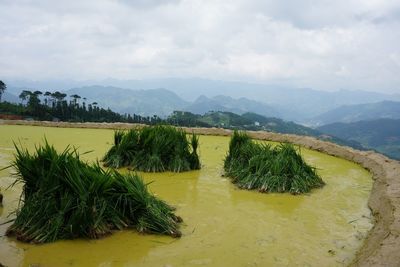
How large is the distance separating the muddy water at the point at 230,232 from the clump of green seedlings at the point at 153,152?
0.38 metres

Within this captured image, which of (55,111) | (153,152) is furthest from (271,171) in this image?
(55,111)

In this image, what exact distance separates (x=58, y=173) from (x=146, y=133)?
4.46 metres

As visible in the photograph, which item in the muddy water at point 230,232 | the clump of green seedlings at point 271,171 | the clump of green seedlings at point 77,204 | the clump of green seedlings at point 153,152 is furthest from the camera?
Result: the clump of green seedlings at point 153,152

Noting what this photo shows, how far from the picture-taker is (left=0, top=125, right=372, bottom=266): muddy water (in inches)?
204

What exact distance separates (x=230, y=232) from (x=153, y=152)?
174 inches

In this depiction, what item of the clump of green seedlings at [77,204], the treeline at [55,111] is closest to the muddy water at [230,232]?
the clump of green seedlings at [77,204]

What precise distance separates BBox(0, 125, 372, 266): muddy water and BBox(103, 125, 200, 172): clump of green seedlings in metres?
0.38

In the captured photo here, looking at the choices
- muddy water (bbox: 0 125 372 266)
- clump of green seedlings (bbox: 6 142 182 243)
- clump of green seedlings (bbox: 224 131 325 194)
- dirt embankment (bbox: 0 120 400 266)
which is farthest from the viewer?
clump of green seedlings (bbox: 224 131 325 194)

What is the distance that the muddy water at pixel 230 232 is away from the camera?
5.18 m

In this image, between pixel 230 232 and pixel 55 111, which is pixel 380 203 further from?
pixel 55 111

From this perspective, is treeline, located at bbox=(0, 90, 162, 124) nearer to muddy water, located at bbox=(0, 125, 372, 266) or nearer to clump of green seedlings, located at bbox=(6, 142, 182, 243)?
muddy water, located at bbox=(0, 125, 372, 266)

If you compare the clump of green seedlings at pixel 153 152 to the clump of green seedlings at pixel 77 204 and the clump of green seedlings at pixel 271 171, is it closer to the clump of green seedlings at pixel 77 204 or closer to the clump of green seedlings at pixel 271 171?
the clump of green seedlings at pixel 271 171

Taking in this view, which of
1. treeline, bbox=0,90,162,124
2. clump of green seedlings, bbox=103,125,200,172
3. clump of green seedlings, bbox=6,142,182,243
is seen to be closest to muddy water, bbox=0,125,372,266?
clump of green seedlings, bbox=6,142,182,243

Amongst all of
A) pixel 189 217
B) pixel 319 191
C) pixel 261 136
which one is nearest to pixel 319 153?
pixel 261 136
